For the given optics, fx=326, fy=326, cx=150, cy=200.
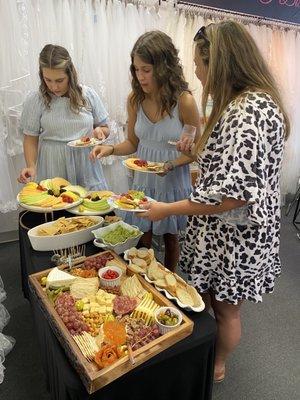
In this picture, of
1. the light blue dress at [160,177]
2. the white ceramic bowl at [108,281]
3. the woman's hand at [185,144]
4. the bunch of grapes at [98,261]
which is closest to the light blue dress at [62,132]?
the light blue dress at [160,177]

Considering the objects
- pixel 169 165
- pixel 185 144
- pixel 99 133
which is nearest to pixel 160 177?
pixel 169 165

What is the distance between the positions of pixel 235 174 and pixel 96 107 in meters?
1.31

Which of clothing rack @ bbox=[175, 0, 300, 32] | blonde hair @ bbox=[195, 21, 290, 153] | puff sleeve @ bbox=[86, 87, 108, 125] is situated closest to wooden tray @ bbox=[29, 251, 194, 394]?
blonde hair @ bbox=[195, 21, 290, 153]

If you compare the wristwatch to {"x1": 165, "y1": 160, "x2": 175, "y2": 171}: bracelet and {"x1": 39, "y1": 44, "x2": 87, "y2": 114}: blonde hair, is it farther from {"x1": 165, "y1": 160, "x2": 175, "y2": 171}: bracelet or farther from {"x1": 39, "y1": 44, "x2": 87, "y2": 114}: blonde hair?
{"x1": 39, "y1": 44, "x2": 87, "y2": 114}: blonde hair

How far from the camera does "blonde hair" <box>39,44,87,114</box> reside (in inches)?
68.7

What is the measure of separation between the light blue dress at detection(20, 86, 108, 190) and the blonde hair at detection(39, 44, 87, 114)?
0.03 meters

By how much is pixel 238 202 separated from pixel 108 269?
1.71 feet

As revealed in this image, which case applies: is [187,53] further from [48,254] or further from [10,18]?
[48,254]

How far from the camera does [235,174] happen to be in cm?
102

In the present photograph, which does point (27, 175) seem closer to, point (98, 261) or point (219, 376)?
point (98, 261)

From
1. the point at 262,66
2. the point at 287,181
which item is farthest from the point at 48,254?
the point at 287,181

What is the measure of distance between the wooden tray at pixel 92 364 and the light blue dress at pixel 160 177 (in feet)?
2.45

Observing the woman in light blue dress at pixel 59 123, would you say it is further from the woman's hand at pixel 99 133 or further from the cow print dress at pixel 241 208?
the cow print dress at pixel 241 208

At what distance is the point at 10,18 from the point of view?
230cm
